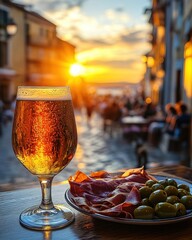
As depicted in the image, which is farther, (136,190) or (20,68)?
(20,68)

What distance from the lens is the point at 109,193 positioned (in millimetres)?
1154

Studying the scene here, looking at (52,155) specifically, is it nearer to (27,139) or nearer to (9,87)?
(27,139)

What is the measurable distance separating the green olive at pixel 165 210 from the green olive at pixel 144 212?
2cm

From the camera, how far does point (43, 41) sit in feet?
119

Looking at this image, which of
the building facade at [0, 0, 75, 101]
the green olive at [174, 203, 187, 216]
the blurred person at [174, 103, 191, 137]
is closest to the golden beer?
the green olive at [174, 203, 187, 216]

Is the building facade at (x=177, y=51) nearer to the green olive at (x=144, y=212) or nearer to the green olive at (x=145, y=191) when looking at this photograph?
the green olive at (x=145, y=191)

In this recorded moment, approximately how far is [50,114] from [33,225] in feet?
1.06

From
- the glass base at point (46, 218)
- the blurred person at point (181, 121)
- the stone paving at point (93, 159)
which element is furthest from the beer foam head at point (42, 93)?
the blurred person at point (181, 121)

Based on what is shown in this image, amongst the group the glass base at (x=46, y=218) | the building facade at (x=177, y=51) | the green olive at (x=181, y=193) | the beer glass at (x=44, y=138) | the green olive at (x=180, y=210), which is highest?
the building facade at (x=177, y=51)

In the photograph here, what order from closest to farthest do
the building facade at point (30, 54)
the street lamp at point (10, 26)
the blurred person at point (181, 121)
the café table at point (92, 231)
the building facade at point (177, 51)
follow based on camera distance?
the café table at point (92, 231) < the blurred person at point (181, 121) < the street lamp at point (10, 26) < the building facade at point (177, 51) < the building facade at point (30, 54)

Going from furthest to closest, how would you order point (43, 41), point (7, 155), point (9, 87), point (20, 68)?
point (43, 41), point (20, 68), point (9, 87), point (7, 155)

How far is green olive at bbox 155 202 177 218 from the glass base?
26 cm

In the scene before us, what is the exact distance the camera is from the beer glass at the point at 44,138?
Result: 1.04m

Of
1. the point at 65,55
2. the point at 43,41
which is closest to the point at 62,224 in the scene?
the point at 43,41
